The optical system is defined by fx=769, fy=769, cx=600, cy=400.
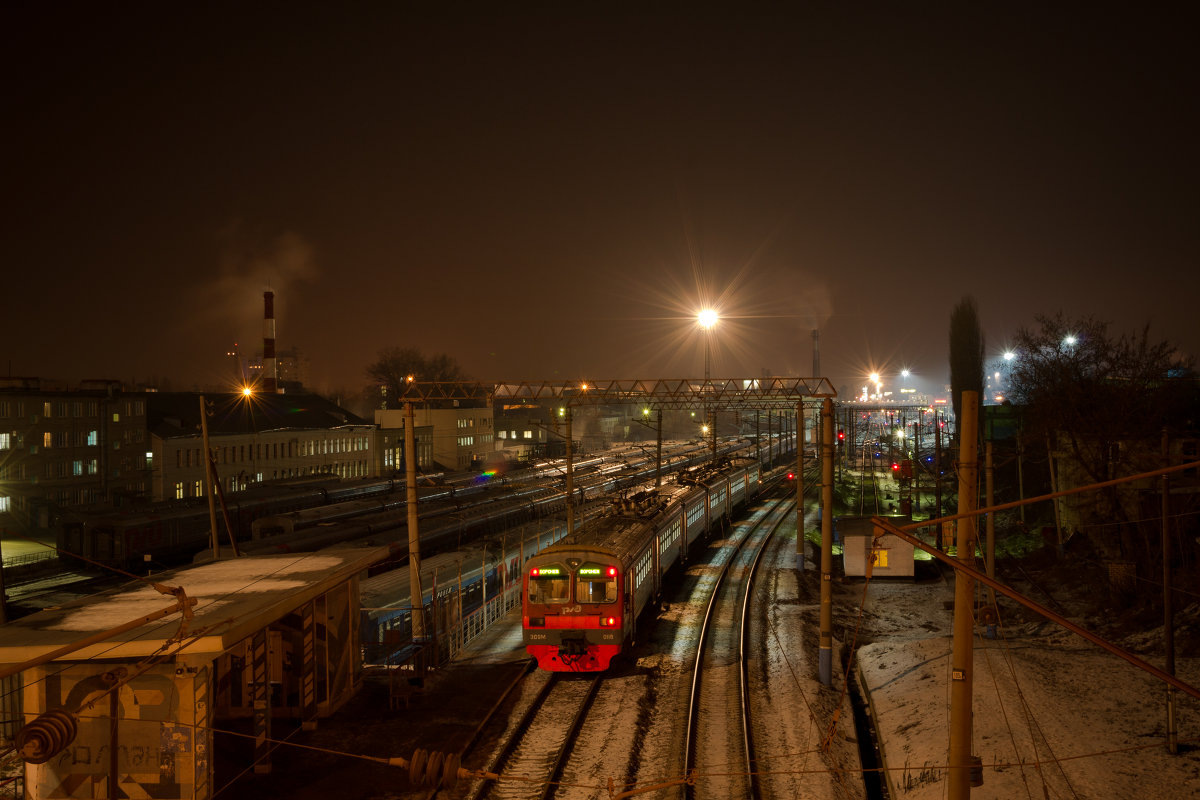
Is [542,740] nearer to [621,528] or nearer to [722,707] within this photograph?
[722,707]

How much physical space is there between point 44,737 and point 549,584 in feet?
30.9

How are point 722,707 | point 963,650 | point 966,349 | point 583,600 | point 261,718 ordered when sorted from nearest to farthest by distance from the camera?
point 963,650
point 261,718
point 722,707
point 583,600
point 966,349

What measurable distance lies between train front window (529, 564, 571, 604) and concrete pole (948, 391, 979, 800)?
8.69 m

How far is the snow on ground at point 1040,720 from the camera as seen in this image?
30.7 feet

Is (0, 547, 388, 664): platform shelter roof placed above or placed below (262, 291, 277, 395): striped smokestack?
below

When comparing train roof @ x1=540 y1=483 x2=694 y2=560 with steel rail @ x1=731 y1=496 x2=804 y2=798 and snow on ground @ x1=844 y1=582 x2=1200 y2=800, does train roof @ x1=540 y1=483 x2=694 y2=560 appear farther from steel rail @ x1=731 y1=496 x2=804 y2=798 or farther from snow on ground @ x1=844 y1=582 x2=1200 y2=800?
snow on ground @ x1=844 y1=582 x2=1200 y2=800

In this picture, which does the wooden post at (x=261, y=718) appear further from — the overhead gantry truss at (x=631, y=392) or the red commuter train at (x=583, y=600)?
the overhead gantry truss at (x=631, y=392)

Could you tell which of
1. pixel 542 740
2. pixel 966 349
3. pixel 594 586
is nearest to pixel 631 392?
pixel 594 586

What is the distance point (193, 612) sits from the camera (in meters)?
9.09

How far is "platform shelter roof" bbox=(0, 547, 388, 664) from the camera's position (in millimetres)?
8031

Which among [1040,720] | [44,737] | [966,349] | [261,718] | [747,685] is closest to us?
[44,737]

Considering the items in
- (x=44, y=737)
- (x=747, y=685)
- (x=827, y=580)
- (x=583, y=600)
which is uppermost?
(x=44, y=737)

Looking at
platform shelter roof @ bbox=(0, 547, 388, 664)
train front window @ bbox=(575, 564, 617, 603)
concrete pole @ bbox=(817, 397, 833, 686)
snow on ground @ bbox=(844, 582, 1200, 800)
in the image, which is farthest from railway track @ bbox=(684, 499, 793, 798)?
platform shelter roof @ bbox=(0, 547, 388, 664)

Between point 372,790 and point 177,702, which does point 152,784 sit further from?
point 372,790
